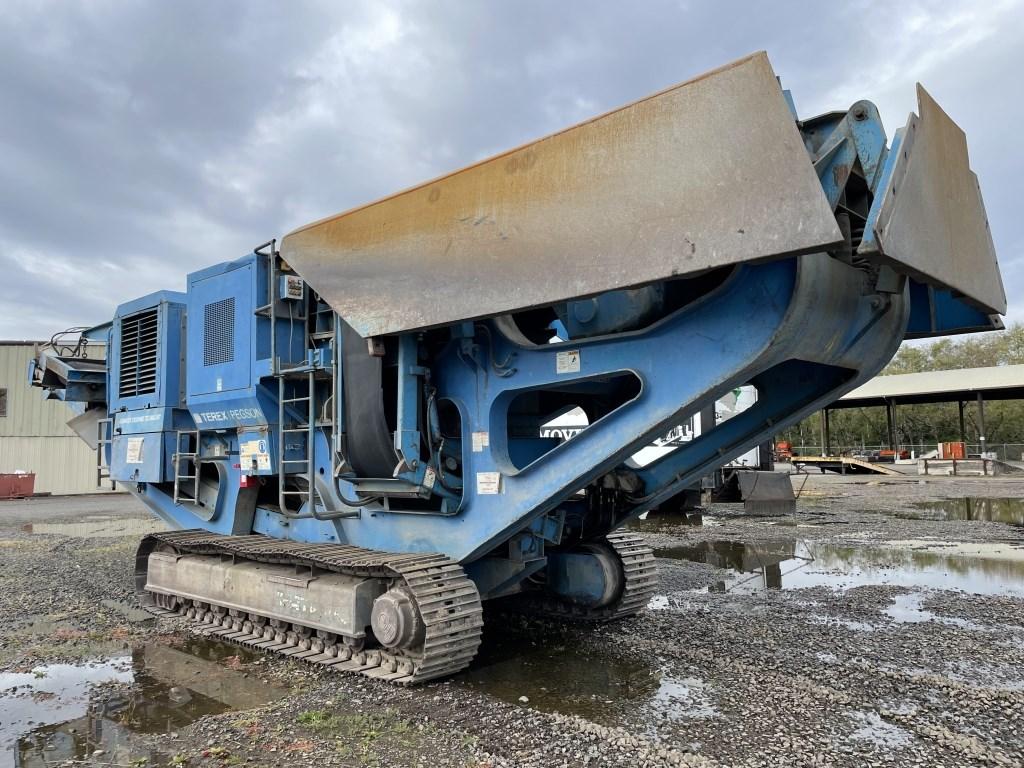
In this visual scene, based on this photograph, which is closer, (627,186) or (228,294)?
(627,186)

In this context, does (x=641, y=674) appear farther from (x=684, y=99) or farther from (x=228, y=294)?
(x=228, y=294)

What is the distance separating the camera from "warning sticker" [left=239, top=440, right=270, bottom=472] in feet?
21.1

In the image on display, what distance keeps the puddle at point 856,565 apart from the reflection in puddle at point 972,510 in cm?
430

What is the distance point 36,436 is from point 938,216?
31175mm

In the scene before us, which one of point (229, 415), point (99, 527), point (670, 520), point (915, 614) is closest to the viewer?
point (915, 614)

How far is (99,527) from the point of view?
50.5 feet

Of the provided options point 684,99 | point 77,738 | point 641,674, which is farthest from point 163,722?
point 684,99

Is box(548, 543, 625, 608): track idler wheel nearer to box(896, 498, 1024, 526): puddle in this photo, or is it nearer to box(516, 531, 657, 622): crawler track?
box(516, 531, 657, 622): crawler track

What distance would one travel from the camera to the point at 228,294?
6.76 m

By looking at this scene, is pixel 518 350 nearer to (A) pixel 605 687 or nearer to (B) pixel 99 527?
(A) pixel 605 687

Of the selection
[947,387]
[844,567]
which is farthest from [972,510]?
[947,387]

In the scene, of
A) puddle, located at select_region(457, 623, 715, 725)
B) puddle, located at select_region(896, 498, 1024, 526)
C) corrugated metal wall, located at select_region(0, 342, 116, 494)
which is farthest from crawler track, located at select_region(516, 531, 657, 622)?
corrugated metal wall, located at select_region(0, 342, 116, 494)

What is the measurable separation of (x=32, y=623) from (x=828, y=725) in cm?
633

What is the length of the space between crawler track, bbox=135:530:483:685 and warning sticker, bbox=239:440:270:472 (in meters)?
0.63
